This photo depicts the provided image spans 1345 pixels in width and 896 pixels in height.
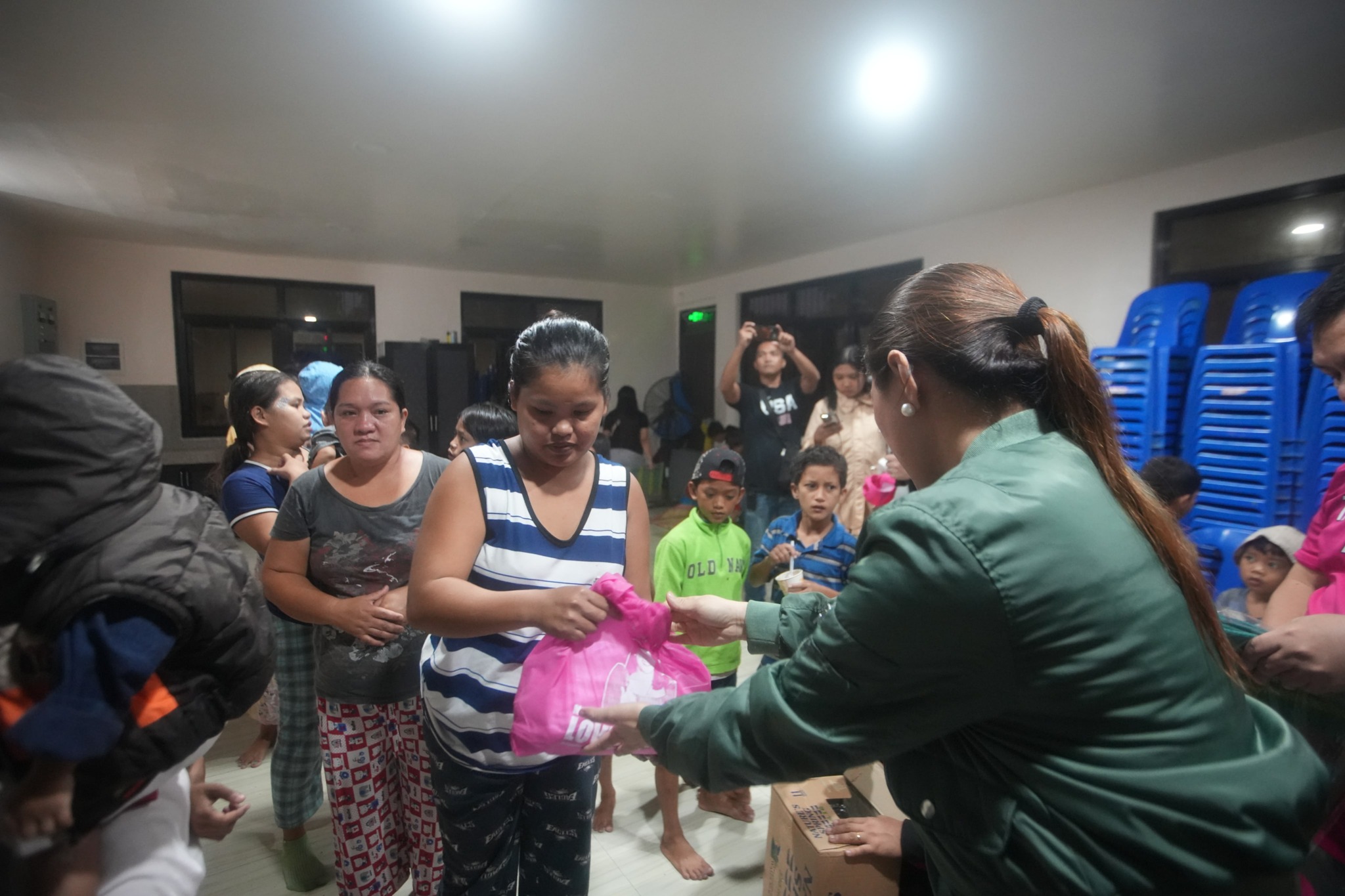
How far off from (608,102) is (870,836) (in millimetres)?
3186

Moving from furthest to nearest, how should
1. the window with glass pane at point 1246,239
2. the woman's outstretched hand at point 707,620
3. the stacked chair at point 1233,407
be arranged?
the window with glass pane at point 1246,239 < the stacked chair at point 1233,407 < the woman's outstretched hand at point 707,620

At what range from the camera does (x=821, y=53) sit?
2445 millimetres

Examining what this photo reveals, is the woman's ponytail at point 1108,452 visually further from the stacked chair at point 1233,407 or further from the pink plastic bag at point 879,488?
the stacked chair at point 1233,407

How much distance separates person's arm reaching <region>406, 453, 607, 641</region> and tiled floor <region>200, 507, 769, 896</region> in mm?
1006

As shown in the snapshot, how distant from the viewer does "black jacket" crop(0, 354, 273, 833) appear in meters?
0.46

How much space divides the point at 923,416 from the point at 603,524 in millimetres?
636

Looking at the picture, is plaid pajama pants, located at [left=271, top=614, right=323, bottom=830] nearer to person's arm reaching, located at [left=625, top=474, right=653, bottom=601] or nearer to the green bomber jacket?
person's arm reaching, located at [left=625, top=474, right=653, bottom=601]

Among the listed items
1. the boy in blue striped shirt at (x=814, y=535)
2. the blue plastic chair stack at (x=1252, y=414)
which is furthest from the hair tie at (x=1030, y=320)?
the blue plastic chair stack at (x=1252, y=414)

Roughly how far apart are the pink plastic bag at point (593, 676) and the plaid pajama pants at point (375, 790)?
0.61 m

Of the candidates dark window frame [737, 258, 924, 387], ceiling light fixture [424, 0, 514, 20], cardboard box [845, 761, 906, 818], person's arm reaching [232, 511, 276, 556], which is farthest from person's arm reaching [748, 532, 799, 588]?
dark window frame [737, 258, 924, 387]

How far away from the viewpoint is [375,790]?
1.50 meters

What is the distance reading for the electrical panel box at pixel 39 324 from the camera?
1.83 ft

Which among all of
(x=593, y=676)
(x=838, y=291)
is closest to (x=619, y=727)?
(x=593, y=676)

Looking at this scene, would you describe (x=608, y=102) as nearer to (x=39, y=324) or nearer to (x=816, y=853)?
(x=39, y=324)
